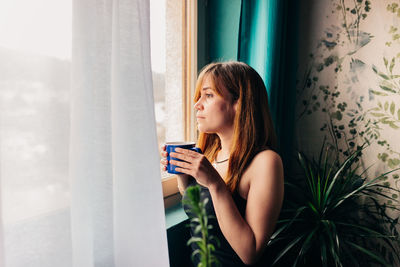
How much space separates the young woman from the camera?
863 millimetres

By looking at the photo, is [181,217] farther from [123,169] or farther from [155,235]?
[123,169]

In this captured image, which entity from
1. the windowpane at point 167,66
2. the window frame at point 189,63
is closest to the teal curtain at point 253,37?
the window frame at point 189,63

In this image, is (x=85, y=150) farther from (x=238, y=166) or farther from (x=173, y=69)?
(x=173, y=69)

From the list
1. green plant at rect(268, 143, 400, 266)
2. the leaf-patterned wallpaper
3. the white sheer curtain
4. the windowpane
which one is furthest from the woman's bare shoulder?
the leaf-patterned wallpaper

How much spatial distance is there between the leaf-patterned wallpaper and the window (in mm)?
748

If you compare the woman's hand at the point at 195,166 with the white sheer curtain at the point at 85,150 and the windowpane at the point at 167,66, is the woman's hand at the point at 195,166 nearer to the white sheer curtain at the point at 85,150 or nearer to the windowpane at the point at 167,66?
the white sheer curtain at the point at 85,150

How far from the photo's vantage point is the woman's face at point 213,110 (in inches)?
40.1

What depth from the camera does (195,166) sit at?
0.85m

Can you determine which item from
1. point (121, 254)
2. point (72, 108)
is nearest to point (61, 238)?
point (121, 254)

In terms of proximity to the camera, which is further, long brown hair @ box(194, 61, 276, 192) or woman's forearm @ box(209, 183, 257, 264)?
long brown hair @ box(194, 61, 276, 192)

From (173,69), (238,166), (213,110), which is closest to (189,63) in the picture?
(173,69)

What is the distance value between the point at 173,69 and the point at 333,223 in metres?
1.12

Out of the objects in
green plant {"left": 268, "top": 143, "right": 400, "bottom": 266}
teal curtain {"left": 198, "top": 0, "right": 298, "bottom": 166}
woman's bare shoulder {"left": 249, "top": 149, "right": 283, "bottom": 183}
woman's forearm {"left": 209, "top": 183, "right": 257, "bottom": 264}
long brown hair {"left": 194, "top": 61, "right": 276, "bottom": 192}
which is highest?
teal curtain {"left": 198, "top": 0, "right": 298, "bottom": 166}

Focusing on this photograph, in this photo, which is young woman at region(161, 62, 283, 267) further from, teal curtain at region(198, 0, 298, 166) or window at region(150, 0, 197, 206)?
teal curtain at region(198, 0, 298, 166)
